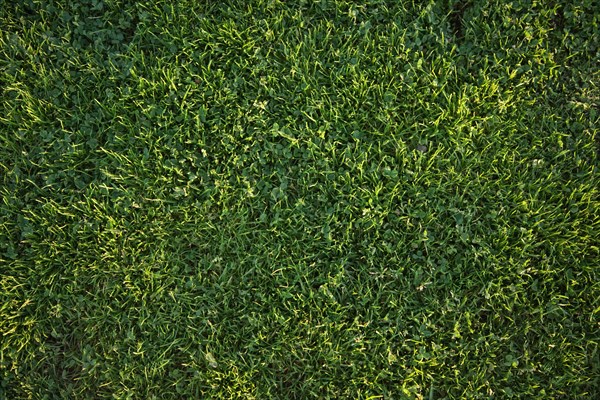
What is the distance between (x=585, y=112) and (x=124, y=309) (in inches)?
105

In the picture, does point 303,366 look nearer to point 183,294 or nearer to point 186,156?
point 183,294

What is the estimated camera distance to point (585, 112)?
278 cm

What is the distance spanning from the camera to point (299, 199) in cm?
267

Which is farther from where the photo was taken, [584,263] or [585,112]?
[585,112]

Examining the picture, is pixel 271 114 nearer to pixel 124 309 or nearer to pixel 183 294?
pixel 183 294

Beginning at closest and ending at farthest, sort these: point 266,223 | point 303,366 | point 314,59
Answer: point 303,366
point 266,223
point 314,59

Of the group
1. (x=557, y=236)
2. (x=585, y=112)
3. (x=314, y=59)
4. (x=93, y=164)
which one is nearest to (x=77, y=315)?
(x=93, y=164)

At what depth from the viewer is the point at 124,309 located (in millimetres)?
2582

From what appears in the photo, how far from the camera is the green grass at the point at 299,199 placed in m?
2.50

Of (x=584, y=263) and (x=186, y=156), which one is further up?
(x=584, y=263)

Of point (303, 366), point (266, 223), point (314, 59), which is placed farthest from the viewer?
point (314, 59)

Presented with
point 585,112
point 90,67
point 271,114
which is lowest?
point 90,67

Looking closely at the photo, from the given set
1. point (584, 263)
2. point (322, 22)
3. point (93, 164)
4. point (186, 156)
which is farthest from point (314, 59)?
point (584, 263)

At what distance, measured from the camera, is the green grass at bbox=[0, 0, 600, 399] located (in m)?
2.50
